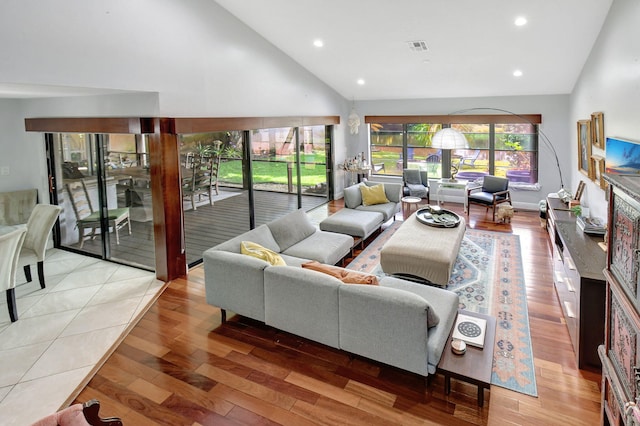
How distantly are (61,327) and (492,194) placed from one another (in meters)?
7.33

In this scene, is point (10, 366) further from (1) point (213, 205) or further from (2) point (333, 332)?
(1) point (213, 205)

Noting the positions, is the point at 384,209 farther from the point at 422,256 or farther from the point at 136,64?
the point at 136,64

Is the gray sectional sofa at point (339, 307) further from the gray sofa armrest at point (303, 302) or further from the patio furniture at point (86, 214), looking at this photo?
the patio furniture at point (86, 214)

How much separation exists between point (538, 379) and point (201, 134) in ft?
15.7

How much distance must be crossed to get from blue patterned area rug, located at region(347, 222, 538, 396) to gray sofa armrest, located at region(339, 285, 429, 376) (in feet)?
2.59

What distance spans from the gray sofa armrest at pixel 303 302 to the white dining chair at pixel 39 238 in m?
3.06

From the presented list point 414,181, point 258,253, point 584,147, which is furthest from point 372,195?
point 258,253

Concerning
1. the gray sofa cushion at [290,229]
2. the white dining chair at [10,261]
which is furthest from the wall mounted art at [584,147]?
the white dining chair at [10,261]

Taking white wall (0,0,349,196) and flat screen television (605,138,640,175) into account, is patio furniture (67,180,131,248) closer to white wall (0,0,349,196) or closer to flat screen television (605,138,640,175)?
white wall (0,0,349,196)

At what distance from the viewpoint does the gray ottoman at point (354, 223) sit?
6.44 m

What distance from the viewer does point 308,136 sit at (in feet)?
28.7

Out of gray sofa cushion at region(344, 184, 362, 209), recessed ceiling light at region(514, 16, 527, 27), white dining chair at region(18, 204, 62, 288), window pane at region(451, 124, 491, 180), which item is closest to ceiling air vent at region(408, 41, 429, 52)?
recessed ceiling light at region(514, 16, 527, 27)

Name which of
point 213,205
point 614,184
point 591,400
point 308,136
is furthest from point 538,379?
point 308,136

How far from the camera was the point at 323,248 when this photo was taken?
5.35 meters
